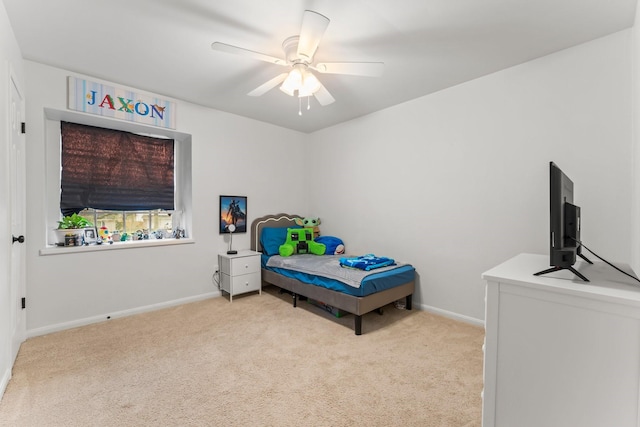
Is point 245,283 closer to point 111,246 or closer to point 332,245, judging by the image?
point 332,245


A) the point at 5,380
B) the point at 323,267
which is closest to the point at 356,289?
the point at 323,267

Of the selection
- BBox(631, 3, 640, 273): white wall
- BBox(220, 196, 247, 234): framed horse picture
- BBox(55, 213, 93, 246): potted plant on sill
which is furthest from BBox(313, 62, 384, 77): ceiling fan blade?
BBox(55, 213, 93, 246): potted plant on sill

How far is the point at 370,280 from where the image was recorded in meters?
2.73

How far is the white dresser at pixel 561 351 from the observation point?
97 cm

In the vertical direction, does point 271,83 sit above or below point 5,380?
above

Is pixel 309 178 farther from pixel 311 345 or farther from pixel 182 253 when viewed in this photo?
pixel 311 345

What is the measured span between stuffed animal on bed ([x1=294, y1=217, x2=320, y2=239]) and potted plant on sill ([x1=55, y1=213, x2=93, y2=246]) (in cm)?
267

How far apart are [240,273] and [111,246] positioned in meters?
1.43

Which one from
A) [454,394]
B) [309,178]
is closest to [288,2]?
[454,394]

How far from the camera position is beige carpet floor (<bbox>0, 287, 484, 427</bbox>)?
1.64 metres

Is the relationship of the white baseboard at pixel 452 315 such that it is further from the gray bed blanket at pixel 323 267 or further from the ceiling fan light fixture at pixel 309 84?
the ceiling fan light fixture at pixel 309 84

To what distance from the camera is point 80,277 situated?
2.85m

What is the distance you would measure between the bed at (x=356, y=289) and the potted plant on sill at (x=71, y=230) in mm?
2043

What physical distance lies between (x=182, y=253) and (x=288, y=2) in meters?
2.96
